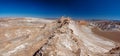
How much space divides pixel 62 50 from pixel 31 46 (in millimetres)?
2396

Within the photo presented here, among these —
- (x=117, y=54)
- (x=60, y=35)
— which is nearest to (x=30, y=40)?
(x=60, y=35)

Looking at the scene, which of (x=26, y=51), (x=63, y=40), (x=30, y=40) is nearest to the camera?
(x=63, y=40)

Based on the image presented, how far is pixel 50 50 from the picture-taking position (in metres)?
7.54

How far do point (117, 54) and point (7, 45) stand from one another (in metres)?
5.08

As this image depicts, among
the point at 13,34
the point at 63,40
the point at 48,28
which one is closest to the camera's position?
the point at 63,40

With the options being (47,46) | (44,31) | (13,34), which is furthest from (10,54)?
(13,34)

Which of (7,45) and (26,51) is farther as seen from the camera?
(7,45)

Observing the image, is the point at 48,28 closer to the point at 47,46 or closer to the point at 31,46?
the point at 31,46

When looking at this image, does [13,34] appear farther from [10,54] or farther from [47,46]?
[47,46]

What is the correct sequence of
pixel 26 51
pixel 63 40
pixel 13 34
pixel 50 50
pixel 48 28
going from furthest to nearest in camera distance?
pixel 13 34 → pixel 48 28 → pixel 26 51 → pixel 63 40 → pixel 50 50

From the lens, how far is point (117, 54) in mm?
8617

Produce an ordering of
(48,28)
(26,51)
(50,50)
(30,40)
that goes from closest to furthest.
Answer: (50,50) → (26,51) → (30,40) → (48,28)

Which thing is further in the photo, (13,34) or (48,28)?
(13,34)

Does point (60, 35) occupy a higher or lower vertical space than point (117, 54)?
higher
